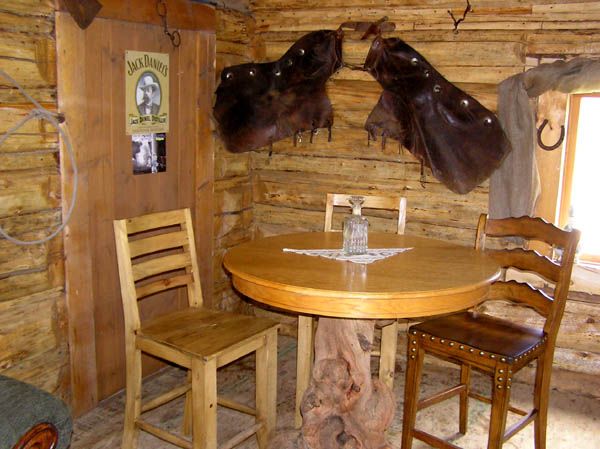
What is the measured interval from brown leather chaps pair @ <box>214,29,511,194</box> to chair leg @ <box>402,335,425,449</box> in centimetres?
129

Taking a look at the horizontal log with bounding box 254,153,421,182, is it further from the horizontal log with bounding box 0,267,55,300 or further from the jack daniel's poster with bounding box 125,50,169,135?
the horizontal log with bounding box 0,267,55,300

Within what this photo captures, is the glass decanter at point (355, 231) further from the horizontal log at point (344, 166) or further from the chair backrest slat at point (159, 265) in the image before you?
the horizontal log at point (344, 166)

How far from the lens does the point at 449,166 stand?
379cm

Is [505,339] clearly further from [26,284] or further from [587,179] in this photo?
[26,284]

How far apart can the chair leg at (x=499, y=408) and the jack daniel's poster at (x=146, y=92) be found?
2.18 meters

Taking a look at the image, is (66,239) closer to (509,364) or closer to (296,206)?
(296,206)

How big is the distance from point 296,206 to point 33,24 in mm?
2095

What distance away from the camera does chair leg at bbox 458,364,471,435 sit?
3232 mm

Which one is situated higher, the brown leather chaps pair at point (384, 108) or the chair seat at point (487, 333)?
the brown leather chaps pair at point (384, 108)

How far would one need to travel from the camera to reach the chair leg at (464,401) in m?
3.23

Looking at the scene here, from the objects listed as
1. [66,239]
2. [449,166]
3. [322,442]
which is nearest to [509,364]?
[322,442]

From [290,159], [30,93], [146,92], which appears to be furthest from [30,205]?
[290,159]

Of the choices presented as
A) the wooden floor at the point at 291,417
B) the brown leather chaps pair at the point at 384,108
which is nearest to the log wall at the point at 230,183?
the brown leather chaps pair at the point at 384,108

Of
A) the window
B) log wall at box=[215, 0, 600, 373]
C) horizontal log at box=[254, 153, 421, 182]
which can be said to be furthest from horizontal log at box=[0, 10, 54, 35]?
the window
